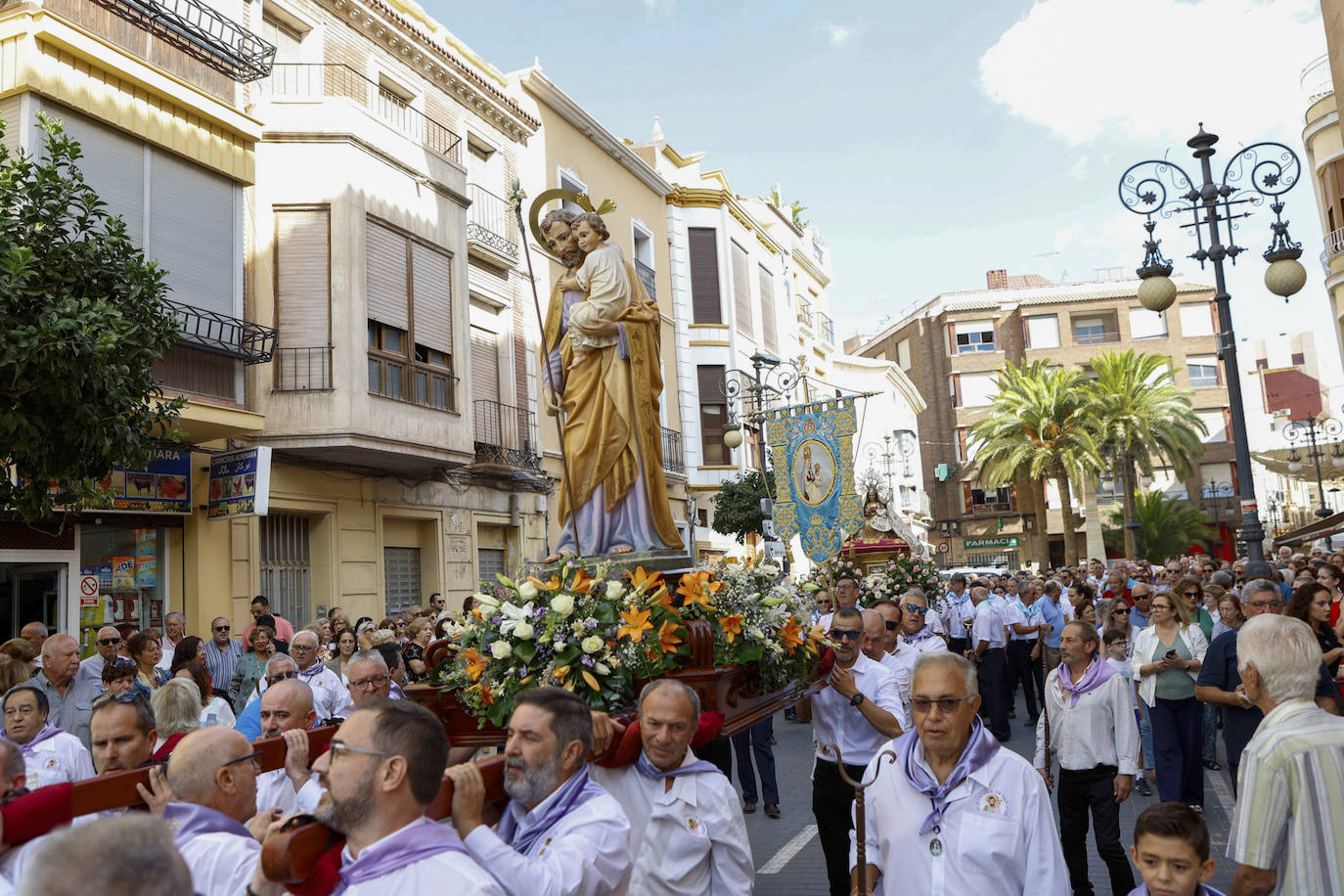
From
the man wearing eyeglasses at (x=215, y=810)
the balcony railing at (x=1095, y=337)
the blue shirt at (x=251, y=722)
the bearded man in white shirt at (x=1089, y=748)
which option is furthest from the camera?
the balcony railing at (x=1095, y=337)

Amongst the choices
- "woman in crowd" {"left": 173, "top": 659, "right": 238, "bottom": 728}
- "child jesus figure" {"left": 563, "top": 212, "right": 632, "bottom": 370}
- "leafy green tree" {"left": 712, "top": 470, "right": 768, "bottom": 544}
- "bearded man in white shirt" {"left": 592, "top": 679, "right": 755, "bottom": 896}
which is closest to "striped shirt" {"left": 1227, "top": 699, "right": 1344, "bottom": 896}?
"bearded man in white shirt" {"left": 592, "top": 679, "right": 755, "bottom": 896}

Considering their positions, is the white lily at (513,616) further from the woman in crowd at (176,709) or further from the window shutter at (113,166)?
the window shutter at (113,166)

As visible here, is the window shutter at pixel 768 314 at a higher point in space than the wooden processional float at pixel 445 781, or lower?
higher

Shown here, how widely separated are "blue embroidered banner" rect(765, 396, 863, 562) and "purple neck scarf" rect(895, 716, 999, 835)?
1251cm

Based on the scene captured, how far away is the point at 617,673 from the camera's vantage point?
4523 millimetres

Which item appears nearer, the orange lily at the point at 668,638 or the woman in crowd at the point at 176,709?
the orange lily at the point at 668,638

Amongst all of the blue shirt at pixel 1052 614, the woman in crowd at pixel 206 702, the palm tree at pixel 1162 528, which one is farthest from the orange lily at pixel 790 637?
the palm tree at pixel 1162 528

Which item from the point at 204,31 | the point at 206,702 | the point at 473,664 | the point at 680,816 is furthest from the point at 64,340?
the point at 204,31

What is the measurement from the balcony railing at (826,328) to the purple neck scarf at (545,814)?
136 feet

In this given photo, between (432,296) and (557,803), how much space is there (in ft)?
50.8

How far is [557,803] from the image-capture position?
10.5ft

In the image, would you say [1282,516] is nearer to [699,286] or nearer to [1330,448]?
[1330,448]

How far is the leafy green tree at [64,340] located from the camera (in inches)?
312

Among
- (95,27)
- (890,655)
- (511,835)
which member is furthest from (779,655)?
(95,27)
